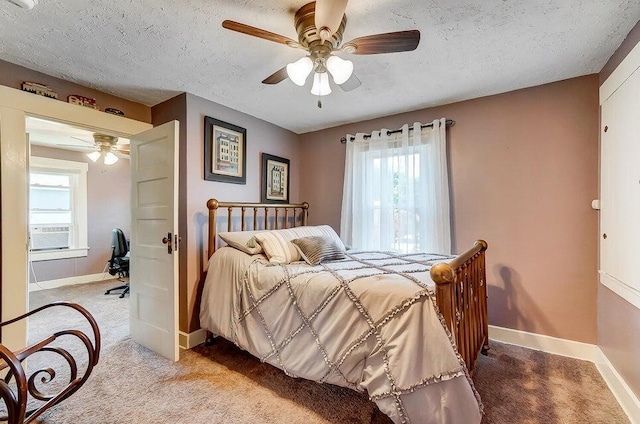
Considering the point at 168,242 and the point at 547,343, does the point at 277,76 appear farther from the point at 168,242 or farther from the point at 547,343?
the point at 547,343

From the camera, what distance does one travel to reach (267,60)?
2049 mm

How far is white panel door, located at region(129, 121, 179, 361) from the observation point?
7.29ft

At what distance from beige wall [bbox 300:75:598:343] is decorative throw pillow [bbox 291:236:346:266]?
4.17 feet

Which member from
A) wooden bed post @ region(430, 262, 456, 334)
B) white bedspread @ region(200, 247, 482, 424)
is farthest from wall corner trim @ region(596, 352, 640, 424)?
wooden bed post @ region(430, 262, 456, 334)

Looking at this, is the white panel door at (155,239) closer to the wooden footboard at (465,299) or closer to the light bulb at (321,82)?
the light bulb at (321,82)

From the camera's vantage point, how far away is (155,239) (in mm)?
2398

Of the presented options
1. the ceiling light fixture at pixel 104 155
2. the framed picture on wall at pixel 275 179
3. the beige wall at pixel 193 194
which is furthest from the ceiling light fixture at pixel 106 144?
the framed picture on wall at pixel 275 179

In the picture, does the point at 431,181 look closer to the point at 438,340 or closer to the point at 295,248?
the point at 295,248

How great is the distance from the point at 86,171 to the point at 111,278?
6.32 ft

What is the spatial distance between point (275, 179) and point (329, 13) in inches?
97.4

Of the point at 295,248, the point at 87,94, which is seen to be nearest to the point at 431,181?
the point at 295,248

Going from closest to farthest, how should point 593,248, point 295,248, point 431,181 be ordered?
1. point 593,248
2. point 295,248
3. point 431,181

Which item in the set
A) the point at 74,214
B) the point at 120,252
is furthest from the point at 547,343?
the point at 74,214

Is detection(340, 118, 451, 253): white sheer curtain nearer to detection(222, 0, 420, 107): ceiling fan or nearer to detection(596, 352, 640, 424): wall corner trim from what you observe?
detection(596, 352, 640, 424): wall corner trim
